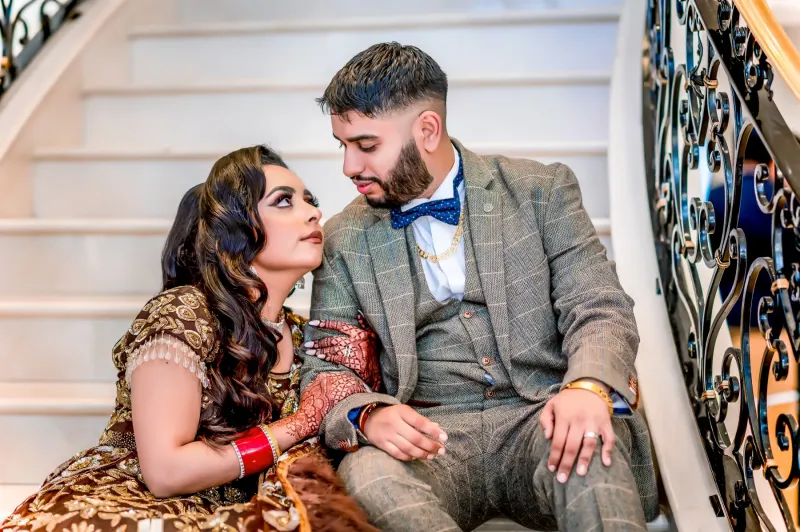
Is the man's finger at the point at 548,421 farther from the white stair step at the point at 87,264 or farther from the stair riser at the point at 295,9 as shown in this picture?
the stair riser at the point at 295,9

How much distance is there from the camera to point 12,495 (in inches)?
96.3

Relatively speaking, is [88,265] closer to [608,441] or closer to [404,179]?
[404,179]

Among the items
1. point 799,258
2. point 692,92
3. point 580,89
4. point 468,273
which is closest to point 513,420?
point 468,273

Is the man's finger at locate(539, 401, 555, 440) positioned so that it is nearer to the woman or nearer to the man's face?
the woman

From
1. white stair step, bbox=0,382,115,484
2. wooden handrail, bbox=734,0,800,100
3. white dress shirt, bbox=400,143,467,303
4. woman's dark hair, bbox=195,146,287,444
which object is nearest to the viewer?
wooden handrail, bbox=734,0,800,100

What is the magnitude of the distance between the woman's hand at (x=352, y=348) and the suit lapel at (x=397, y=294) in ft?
0.21

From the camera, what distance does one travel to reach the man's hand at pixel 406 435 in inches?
68.3

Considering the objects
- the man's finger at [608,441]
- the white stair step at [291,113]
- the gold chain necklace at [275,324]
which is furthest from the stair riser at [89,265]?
the man's finger at [608,441]

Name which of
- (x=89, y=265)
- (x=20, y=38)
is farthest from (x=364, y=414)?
(x=20, y=38)

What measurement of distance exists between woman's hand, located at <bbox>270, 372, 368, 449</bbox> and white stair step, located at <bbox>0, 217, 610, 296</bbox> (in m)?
1.01

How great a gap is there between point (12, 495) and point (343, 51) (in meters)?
2.14

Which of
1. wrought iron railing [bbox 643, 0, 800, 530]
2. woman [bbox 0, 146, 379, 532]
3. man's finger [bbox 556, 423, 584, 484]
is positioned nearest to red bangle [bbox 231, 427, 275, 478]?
woman [bbox 0, 146, 379, 532]

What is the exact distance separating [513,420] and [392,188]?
59 cm

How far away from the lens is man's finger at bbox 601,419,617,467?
1.63 m
